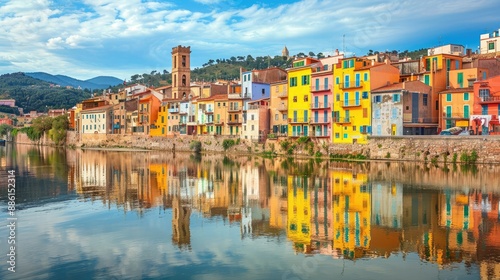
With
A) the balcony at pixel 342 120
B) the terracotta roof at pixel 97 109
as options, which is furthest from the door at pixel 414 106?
the terracotta roof at pixel 97 109

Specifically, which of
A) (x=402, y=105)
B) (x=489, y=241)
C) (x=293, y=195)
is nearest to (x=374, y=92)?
(x=402, y=105)

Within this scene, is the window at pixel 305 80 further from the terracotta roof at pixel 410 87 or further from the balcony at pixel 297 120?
the terracotta roof at pixel 410 87

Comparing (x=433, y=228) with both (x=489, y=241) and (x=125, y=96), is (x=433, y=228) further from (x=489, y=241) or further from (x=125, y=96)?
(x=125, y=96)

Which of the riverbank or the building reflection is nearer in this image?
the building reflection

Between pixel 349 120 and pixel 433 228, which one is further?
pixel 349 120

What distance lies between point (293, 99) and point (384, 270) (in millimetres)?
46777

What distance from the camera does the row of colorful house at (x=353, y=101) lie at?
157 ft

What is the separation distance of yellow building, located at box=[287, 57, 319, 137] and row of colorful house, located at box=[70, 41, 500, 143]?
11 centimetres

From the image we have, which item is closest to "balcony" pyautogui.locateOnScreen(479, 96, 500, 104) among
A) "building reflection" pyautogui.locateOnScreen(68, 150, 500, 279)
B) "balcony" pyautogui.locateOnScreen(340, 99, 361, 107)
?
"building reflection" pyautogui.locateOnScreen(68, 150, 500, 279)

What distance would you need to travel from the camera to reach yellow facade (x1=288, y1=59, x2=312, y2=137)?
191 ft

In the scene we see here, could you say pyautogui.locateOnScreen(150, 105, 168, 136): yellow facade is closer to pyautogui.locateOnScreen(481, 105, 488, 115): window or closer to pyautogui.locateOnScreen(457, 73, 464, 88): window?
pyautogui.locateOnScreen(457, 73, 464, 88): window

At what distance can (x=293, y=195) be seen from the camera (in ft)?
91.5

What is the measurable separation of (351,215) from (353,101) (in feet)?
106

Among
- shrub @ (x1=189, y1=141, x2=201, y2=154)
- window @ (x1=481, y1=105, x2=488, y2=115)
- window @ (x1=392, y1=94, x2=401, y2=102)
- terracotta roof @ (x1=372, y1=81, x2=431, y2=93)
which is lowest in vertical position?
shrub @ (x1=189, y1=141, x2=201, y2=154)
